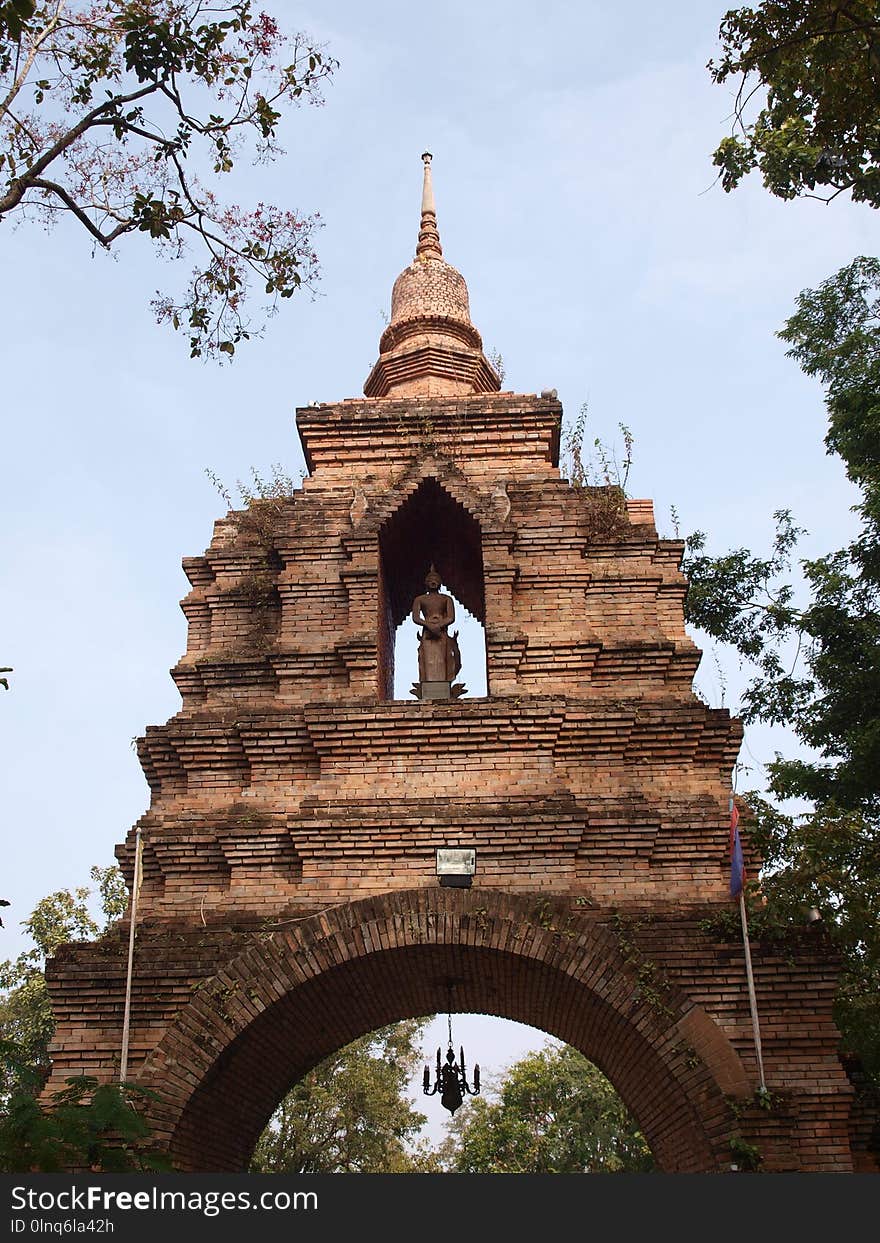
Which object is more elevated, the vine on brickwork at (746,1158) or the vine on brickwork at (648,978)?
the vine on brickwork at (648,978)

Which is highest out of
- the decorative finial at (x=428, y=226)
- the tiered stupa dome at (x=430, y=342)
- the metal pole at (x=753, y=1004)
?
the decorative finial at (x=428, y=226)

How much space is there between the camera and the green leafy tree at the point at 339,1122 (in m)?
23.5

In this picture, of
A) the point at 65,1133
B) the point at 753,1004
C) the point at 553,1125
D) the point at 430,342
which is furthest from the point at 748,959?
the point at 553,1125

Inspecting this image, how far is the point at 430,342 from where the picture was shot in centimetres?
1488

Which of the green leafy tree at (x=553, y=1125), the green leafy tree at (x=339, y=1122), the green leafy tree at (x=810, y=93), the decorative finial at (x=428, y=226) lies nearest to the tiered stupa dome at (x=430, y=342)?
the decorative finial at (x=428, y=226)

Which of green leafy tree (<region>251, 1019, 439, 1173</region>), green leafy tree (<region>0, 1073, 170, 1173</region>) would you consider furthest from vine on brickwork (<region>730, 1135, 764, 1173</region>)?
green leafy tree (<region>251, 1019, 439, 1173</region>)

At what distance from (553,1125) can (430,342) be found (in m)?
20.5

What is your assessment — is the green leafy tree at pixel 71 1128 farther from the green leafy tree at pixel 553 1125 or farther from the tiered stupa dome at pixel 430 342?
the green leafy tree at pixel 553 1125

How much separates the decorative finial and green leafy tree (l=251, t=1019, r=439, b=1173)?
14595mm

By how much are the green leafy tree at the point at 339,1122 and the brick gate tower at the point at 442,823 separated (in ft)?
43.6

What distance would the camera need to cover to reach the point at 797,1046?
356 inches

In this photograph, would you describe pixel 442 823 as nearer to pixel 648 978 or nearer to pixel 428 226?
pixel 648 978

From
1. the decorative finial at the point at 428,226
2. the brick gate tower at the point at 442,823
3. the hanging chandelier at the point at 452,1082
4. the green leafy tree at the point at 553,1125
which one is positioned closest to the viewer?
the brick gate tower at the point at 442,823

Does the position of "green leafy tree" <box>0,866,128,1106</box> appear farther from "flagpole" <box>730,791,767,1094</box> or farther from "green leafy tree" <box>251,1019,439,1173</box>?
"flagpole" <box>730,791,767,1094</box>
